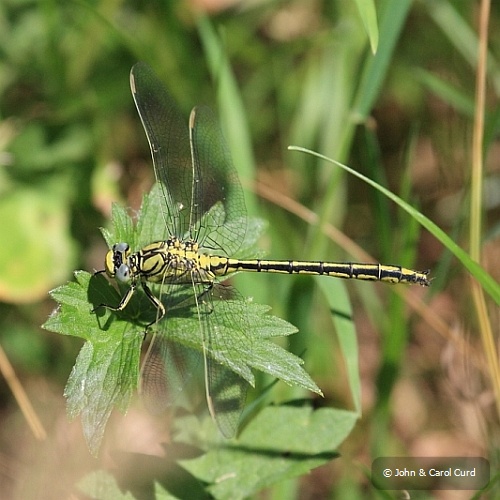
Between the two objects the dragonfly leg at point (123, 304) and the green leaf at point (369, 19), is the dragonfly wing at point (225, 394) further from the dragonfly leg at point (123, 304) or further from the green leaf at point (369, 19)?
the green leaf at point (369, 19)

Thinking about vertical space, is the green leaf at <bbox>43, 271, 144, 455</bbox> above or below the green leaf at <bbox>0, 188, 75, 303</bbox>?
below

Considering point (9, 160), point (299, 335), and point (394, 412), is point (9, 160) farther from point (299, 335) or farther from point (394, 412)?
point (394, 412)

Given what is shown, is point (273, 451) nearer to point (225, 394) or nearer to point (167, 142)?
point (225, 394)

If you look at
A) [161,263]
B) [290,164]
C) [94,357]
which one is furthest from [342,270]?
[290,164]

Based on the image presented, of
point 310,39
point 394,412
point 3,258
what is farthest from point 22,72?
point 394,412

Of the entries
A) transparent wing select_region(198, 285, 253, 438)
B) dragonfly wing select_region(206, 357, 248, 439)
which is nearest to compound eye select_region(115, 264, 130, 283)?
transparent wing select_region(198, 285, 253, 438)

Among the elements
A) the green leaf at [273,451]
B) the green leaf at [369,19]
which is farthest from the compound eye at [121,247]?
the green leaf at [369,19]

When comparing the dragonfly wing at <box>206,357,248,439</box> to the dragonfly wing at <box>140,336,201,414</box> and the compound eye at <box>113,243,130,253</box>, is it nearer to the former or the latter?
the dragonfly wing at <box>140,336,201,414</box>
